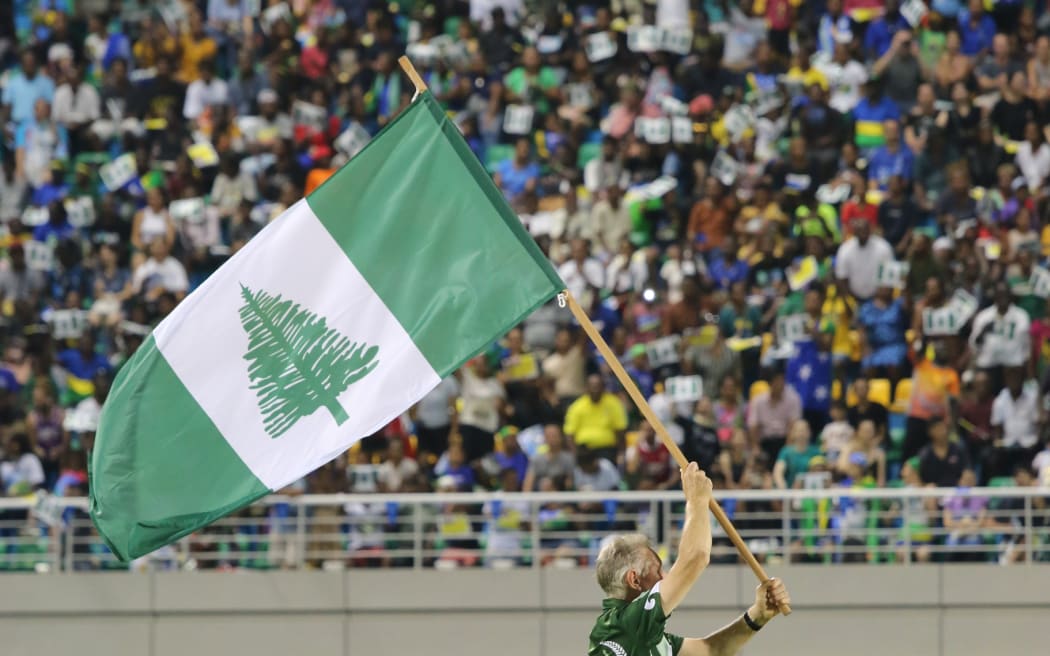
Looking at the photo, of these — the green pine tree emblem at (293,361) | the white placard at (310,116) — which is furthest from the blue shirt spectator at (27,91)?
the green pine tree emblem at (293,361)

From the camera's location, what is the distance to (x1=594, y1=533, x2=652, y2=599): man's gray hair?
7410 millimetres

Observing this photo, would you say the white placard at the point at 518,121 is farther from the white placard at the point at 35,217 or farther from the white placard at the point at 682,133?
the white placard at the point at 35,217

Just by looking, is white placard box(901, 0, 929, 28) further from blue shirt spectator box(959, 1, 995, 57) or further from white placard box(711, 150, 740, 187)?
white placard box(711, 150, 740, 187)

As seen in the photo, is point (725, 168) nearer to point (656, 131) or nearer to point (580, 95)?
point (656, 131)

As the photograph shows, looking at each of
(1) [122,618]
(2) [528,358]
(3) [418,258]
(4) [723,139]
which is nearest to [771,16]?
(4) [723,139]

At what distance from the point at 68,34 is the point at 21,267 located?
13.6ft

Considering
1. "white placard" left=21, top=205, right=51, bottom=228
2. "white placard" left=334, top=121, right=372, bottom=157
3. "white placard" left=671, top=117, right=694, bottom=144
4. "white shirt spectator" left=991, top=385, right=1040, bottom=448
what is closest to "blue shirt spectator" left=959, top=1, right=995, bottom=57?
"white placard" left=671, top=117, right=694, bottom=144

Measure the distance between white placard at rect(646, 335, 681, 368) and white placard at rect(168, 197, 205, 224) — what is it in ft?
16.3

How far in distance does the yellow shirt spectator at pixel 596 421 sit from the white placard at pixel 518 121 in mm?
4217

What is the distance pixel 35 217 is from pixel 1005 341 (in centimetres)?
922

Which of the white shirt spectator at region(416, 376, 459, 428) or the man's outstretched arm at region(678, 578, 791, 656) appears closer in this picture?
the man's outstretched arm at region(678, 578, 791, 656)

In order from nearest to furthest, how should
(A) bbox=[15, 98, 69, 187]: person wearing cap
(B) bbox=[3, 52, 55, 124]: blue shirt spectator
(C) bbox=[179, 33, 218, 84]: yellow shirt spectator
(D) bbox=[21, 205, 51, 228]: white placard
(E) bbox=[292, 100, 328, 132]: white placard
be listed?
(D) bbox=[21, 205, 51, 228]: white placard
(E) bbox=[292, 100, 328, 132]: white placard
(A) bbox=[15, 98, 69, 187]: person wearing cap
(B) bbox=[3, 52, 55, 124]: blue shirt spectator
(C) bbox=[179, 33, 218, 84]: yellow shirt spectator

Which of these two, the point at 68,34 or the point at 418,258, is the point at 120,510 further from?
the point at 68,34

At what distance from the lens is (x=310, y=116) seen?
70.7ft
